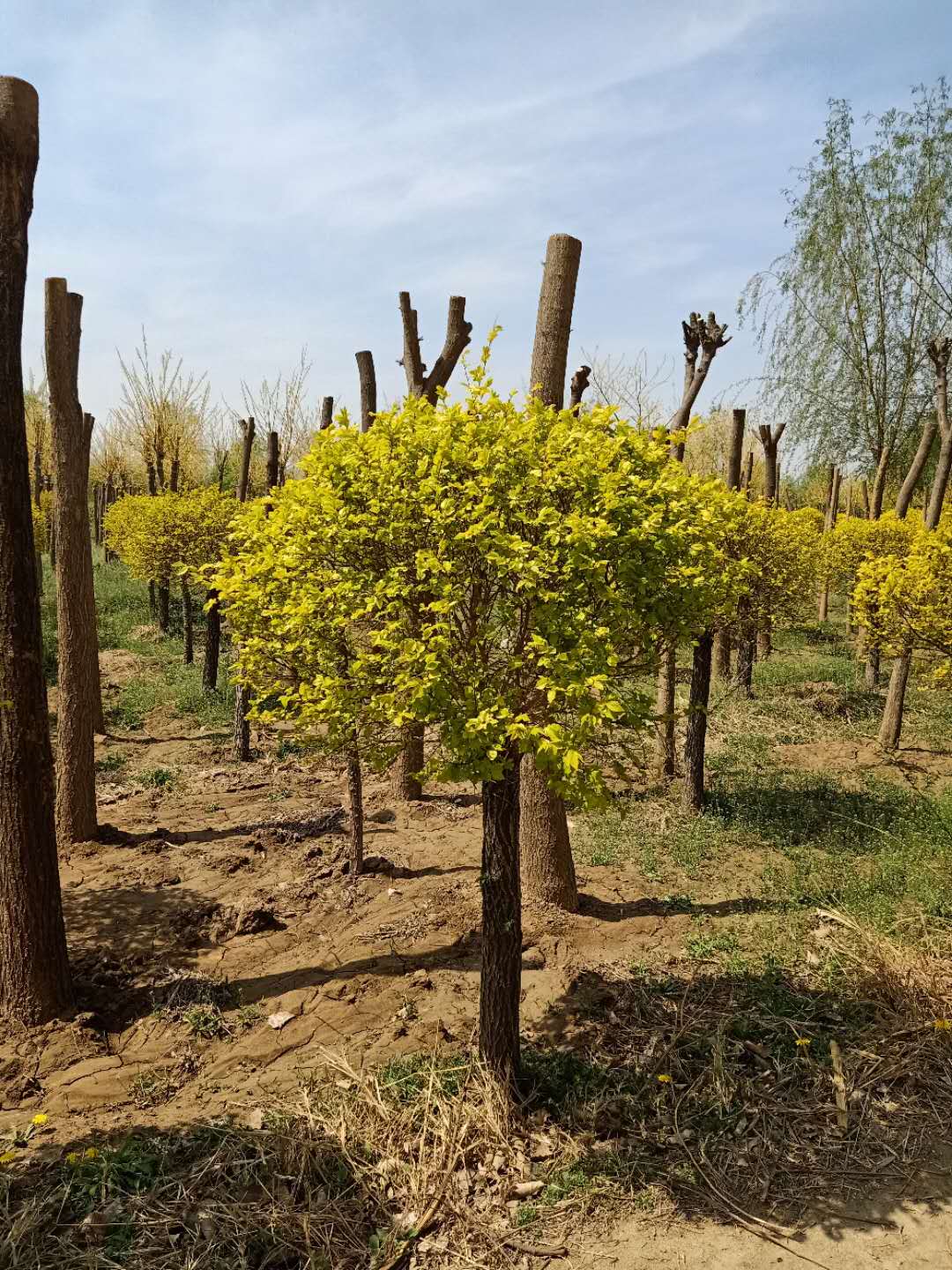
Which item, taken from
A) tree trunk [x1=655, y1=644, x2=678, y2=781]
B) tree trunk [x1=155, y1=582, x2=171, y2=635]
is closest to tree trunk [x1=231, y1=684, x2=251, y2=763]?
tree trunk [x1=655, y1=644, x2=678, y2=781]

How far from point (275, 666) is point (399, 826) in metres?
4.47

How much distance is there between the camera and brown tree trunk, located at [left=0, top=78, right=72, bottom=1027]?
5.18 meters

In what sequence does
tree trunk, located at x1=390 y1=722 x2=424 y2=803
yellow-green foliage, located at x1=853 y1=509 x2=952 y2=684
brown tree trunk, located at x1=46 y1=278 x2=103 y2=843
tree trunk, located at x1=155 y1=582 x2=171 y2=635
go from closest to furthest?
brown tree trunk, located at x1=46 y1=278 x2=103 y2=843, yellow-green foliage, located at x1=853 y1=509 x2=952 y2=684, tree trunk, located at x1=390 y1=722 x2=424 y2=803, tree trunk, located at x1=155 y1=582 x2=171 y2=635

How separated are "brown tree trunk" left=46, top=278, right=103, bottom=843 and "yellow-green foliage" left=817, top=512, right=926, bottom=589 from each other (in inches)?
569

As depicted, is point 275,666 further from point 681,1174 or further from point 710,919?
point 710,919

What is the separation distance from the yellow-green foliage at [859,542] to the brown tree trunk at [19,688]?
15589 mm

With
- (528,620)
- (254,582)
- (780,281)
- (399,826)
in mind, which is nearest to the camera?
(528,620)

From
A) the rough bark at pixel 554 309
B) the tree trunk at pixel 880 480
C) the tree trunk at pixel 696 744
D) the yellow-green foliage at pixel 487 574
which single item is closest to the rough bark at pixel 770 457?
the tree trunk at pixel 880 480

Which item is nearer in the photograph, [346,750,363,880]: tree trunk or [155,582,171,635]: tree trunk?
[346,750,363,880]: tree trunk

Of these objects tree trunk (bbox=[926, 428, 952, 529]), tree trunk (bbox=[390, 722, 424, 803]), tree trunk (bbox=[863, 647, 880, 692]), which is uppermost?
tree trunk (bbox=[926, 428, 952, 529])

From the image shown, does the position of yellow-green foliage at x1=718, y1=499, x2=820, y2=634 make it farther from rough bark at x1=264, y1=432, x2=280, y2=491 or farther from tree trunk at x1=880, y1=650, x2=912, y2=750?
rough bark at x1=264, y1=432, x2=280, y2=491

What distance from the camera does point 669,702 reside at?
946 centimetres

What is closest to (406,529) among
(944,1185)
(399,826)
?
(944,1185)

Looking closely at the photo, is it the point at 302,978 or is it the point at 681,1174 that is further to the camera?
the point at 302,978
